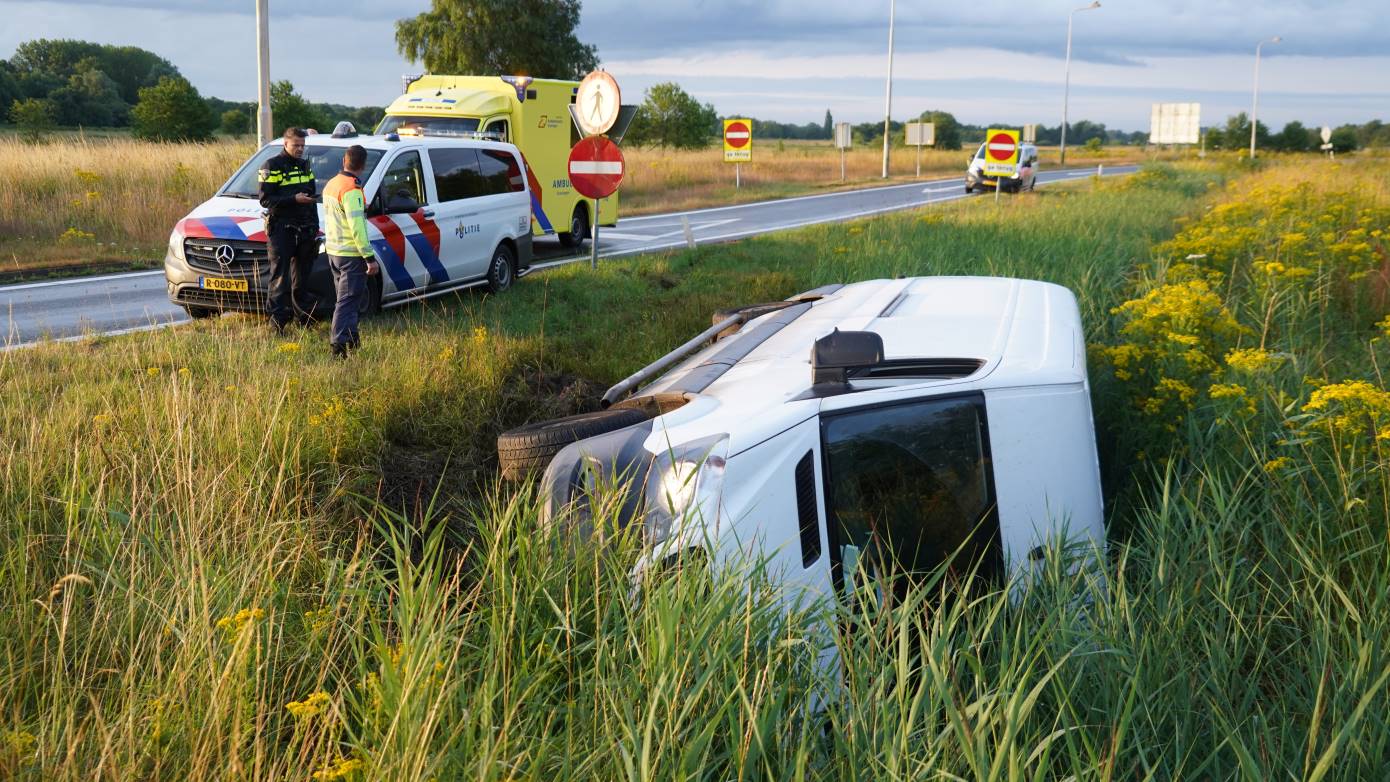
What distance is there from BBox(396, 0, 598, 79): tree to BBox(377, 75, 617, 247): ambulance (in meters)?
32.6

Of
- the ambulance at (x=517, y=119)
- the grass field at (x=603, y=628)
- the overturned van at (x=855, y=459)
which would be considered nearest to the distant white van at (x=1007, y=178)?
the ambulance at (x=517, y=119)

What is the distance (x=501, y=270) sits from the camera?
13570 mm

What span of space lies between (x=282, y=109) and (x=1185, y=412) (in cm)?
3854

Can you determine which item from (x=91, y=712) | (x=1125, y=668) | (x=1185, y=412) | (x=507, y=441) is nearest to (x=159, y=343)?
(x=507, y=441)

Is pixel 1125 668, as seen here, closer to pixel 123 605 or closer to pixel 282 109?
pixel 123 605

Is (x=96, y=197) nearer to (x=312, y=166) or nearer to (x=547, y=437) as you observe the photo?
(x=312, y=166)

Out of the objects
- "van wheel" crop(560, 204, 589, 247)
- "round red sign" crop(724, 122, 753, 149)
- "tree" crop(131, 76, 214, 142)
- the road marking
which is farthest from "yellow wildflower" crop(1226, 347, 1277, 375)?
"tree" crop(131, 76, 214, 142)

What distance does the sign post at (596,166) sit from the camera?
43.9 feet

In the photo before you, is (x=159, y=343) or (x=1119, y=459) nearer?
(x=1119, y=459)

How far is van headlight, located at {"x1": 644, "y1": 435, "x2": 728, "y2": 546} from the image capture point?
3.52m

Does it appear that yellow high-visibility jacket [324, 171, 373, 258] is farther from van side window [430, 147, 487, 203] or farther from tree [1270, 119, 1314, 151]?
tree [1270, 119, 1314, 151]

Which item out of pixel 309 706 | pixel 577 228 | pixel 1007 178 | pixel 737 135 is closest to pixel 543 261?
pixel 577 228

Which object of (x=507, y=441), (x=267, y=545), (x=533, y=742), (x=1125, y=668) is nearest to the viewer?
(x=533, y=742)

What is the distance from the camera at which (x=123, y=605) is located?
3504 mm
